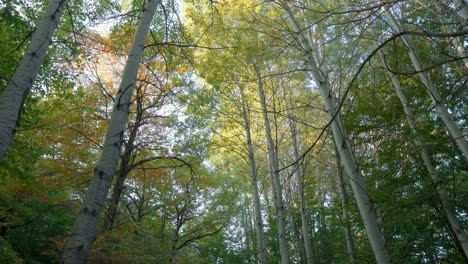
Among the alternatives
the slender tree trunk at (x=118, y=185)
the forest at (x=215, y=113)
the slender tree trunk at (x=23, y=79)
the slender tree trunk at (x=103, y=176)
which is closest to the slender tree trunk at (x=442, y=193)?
the forest at (x=215, y=113)

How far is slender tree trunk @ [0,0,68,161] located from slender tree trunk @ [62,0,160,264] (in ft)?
2.12

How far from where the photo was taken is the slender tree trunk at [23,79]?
6.49ft

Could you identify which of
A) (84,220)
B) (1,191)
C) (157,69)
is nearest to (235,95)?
(157,69)

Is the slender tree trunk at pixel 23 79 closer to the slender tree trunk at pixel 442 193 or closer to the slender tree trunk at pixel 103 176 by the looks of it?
the slender tree trunk at pixel 103 176

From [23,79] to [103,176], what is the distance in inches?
40.7

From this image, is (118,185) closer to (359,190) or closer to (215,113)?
(215,113)

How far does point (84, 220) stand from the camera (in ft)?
5.71

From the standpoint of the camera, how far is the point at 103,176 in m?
1.87

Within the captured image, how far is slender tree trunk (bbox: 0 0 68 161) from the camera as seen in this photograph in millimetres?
1979

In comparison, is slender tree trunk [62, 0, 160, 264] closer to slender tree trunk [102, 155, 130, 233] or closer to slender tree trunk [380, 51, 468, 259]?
slender tree trunk [380, 51, 468, 259]

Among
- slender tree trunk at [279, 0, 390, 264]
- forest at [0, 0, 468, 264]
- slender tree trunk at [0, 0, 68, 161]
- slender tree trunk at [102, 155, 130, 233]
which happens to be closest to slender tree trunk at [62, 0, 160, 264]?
forest at [0, 0, 468, 264]

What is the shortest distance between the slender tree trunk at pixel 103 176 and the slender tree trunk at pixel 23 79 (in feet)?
2.12

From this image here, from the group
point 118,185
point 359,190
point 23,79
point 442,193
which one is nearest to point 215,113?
point 118,185

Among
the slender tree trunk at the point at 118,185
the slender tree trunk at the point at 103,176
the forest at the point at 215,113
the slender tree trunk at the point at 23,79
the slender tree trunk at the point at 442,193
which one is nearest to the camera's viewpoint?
the slender tree trunk at the point at 103,176
